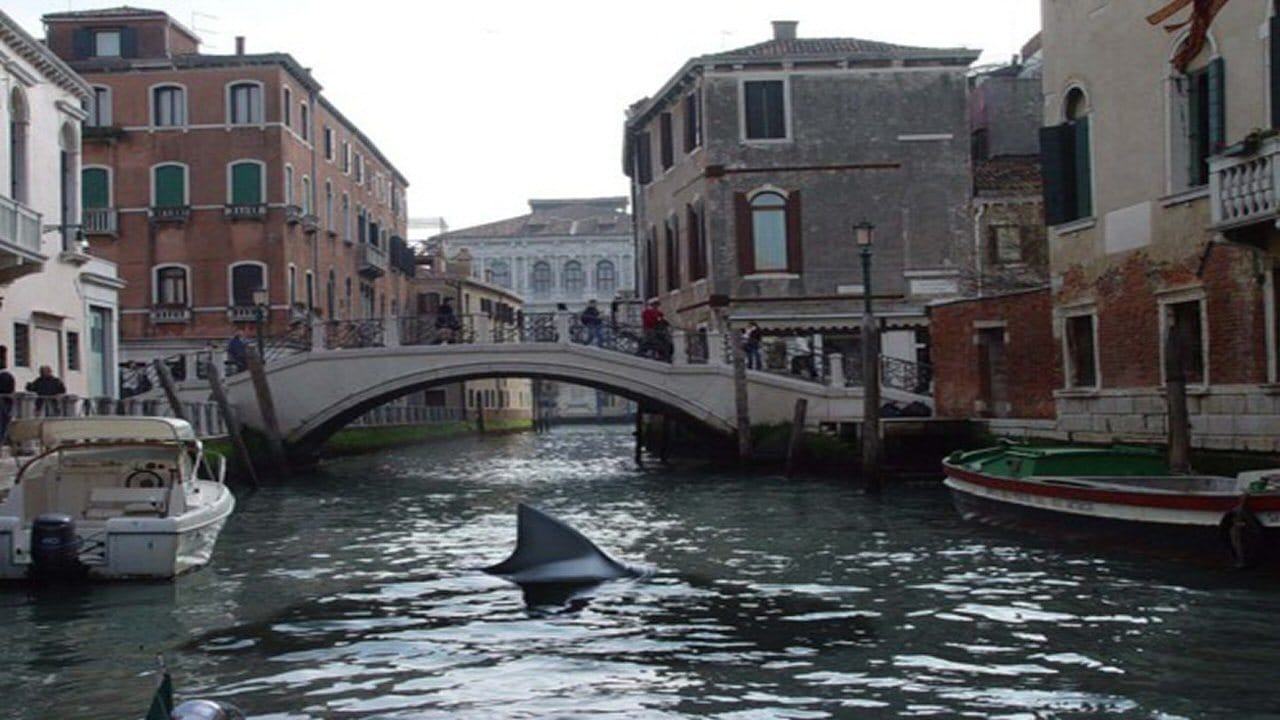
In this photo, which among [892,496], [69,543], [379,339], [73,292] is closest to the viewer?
[69,543]

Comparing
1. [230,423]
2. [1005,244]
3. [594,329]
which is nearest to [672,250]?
[594,329]

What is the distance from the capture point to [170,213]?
113 feet

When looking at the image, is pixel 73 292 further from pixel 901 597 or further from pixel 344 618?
pixel 901 597

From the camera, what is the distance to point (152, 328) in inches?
1346

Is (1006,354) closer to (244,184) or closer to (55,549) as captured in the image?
(55,549)

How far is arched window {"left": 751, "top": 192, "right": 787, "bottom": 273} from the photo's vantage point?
28.6 meters

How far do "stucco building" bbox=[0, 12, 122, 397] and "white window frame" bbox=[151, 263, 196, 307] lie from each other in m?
8.76

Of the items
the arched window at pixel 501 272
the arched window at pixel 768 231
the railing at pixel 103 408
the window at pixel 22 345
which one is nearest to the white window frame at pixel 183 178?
the railing at pixel 103 408

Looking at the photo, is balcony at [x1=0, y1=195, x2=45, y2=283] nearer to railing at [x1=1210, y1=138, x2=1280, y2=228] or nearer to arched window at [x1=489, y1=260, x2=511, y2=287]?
railing at [x1=1210, y1=138, x2=1280, y2=228]

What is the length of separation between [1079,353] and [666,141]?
611 inches

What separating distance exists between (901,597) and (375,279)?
36.8 metres

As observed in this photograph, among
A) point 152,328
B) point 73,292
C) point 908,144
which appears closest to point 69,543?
point 73,292

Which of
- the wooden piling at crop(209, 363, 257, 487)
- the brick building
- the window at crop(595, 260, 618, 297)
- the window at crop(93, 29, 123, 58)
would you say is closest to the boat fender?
Result: the wooden piling at crop(209, 363, 257, 487)

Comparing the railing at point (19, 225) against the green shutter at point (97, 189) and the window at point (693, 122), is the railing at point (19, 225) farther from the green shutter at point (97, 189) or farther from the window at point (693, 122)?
the green shutter at point (97, 189)
